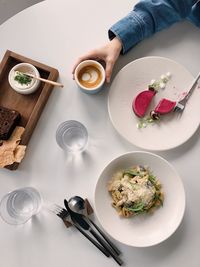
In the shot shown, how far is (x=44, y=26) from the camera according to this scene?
1.26m

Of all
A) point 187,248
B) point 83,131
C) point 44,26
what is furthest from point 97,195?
point 44,26

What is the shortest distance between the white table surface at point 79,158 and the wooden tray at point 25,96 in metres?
0.03

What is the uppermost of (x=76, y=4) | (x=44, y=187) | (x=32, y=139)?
(x=76, y=4)

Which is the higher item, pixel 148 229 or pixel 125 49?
pixel 125 49

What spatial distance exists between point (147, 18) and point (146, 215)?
65 centimetres

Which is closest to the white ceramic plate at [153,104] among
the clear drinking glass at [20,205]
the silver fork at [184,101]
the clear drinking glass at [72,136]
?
the silver fork at [184,101]

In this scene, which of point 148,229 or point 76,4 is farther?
point 76,4

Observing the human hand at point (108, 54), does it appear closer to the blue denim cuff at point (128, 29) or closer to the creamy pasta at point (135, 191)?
the blue denim cuff at point (128, 29)

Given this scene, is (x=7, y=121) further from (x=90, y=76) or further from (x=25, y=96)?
(x=90, y=76)

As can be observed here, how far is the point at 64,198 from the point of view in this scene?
1.18m

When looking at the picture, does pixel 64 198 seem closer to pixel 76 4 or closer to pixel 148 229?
pixel 148 229

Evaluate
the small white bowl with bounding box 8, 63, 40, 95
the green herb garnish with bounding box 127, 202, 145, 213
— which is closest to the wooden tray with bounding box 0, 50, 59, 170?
the small white bowl with bounding box 8, 63, 40, 95

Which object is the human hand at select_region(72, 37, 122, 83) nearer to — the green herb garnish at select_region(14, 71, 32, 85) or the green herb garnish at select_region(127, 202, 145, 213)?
the green herb garnish at select_region(14, 71, 32, 85)

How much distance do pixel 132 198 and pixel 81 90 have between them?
399 millimetres
